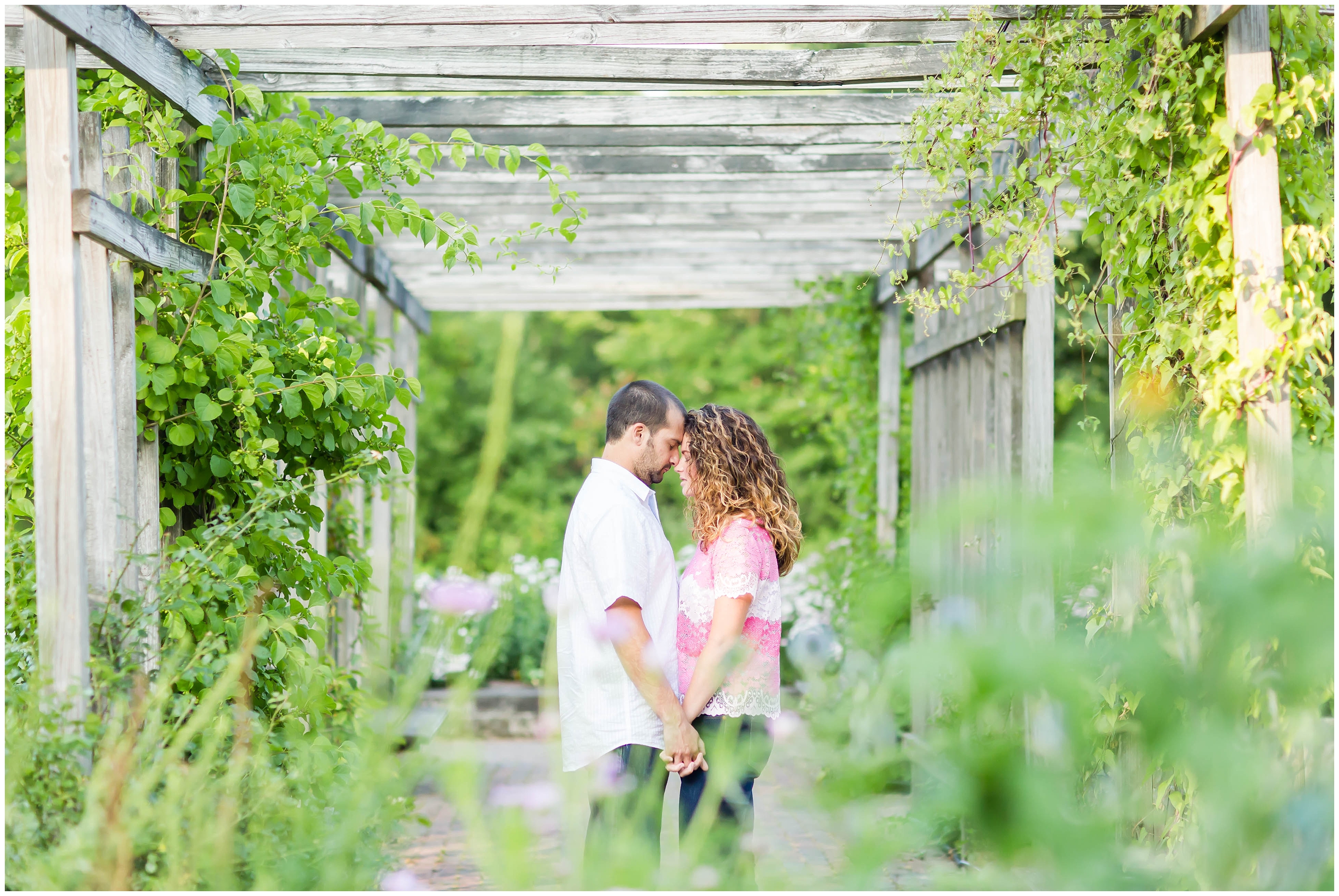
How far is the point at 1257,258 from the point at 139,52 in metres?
2.41

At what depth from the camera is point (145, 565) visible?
2381 millimetres

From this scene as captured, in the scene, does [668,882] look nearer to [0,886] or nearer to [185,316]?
[0,886]

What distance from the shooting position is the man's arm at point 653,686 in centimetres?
247

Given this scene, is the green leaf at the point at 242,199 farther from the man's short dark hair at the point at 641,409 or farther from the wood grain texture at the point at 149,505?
the man's short dark hair at the point at 641,409

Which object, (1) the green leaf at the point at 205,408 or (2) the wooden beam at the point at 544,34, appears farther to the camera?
(2) the wooden beam at the point at 544,34

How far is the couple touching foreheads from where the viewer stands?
2498 millimetres

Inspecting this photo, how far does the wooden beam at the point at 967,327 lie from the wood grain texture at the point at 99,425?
228cm

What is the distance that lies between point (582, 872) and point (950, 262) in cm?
471

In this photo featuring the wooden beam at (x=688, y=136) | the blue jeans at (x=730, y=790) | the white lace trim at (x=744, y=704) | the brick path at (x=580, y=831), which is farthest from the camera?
the wooden beam at (x=688, y=136)

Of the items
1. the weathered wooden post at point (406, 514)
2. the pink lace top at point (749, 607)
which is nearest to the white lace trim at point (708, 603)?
the pink lace top at point (749, 607)

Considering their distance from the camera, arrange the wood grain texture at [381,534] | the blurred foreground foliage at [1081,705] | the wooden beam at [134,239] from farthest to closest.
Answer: the wood grain texture at [381,534], the wooden beam at [134,239], the blurred foreground foliage at [1081,705]

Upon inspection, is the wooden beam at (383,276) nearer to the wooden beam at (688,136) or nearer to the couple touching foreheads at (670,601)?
the wooden beam at (688,136)

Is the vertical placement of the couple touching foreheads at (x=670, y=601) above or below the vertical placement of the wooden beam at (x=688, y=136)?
below

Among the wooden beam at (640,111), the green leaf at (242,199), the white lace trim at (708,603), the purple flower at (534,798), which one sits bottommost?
the purple flower at (534,798)
